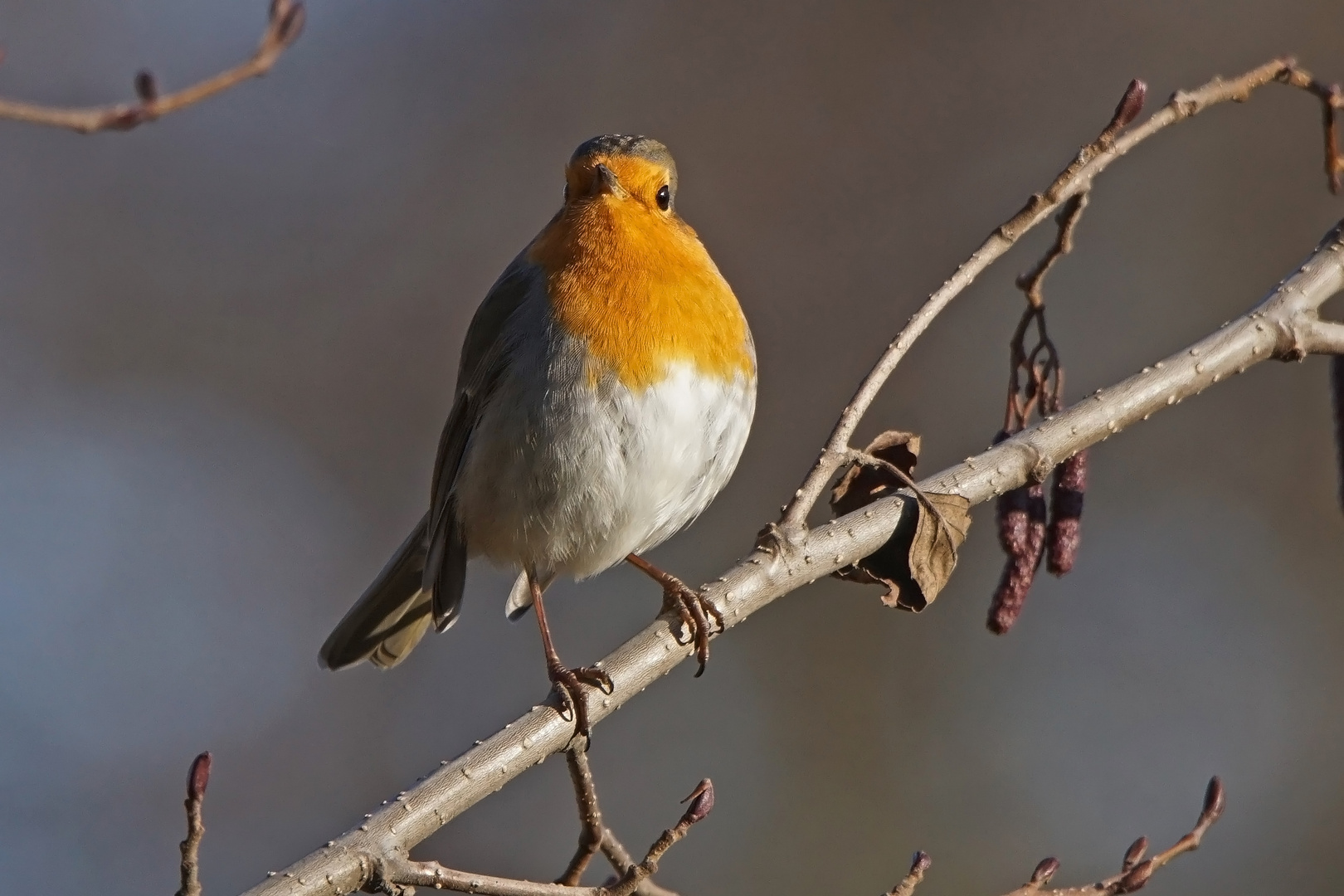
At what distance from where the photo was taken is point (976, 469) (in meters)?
2.83

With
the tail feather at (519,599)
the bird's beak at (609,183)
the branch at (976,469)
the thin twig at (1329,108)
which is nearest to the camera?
the branch at (976,469)

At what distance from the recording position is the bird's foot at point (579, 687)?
2465 millimetres

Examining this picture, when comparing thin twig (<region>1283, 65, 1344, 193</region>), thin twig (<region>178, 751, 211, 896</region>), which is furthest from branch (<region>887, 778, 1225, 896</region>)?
thin twig (<region>1283, 65, 1344, 193</region>)

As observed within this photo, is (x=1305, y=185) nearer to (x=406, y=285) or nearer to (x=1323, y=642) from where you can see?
(x=1323, y=642)

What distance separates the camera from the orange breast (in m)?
3.20

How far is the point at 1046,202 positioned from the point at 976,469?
53cm

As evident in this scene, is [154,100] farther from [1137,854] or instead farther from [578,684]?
[1137,854]

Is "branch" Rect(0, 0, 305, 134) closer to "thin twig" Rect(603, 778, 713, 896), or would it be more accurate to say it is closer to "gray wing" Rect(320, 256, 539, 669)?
"thin twig" Rect(603, 778, 713, 896)

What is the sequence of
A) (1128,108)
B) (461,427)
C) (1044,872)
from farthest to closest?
(461,427) < (1128,108) < (1044,872)

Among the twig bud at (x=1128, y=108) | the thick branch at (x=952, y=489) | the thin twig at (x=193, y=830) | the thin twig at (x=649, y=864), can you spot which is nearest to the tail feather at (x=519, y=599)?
the thick branch at (x=952, y=489)

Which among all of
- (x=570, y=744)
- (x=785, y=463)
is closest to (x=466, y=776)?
(x=570, y=744)

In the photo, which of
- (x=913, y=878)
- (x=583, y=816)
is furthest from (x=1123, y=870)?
(x=583, y=816)

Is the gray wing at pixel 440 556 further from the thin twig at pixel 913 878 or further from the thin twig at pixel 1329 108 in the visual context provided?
the thin twig at pixel 1329 108

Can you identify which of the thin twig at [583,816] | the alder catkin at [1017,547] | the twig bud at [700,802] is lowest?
the twig bud at [700,802]
